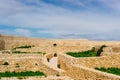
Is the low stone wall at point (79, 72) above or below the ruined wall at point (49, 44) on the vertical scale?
below

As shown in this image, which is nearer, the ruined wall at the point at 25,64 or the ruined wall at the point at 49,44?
the ruined wall at the point at 25,64

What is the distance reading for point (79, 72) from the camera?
62.0 feet

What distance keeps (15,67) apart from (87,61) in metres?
5.66

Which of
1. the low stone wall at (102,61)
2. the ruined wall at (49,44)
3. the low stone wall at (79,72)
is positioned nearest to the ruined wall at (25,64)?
the low stone wall at (79,72)

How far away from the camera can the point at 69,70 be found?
21.5m

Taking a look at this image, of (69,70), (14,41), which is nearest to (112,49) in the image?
(69,70)

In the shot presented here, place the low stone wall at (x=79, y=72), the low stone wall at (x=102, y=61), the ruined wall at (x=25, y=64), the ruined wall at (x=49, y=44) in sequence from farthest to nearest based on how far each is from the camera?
the ruined wall at (x=49, y=44)
the low stone wall at (x=102, y=61)
the ruined wall at (x=25, y=64)
the low stone wall at (x=79, y=72)

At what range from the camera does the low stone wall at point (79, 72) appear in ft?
51.4

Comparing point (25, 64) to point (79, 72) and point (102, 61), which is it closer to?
point (79, 72)

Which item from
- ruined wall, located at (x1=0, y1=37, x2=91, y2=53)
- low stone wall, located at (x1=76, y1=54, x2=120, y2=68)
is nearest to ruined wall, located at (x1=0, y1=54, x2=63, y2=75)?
low stone wall, located at (x1=76, y1=54, x2=120, y2=68)

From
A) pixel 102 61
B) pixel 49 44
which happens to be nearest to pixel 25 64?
pixel 102 61

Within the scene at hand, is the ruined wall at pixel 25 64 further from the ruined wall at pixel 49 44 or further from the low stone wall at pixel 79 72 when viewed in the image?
the ruined wall at pixel 49 44

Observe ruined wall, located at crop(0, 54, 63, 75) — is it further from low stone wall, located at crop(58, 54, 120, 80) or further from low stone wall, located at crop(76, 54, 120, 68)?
low stone wall, located at crop(76, 54, 120, 68)

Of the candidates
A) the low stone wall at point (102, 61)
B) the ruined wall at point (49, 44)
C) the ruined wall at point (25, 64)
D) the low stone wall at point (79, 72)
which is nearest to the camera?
the low stone wall at point (79, 72)
